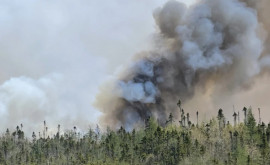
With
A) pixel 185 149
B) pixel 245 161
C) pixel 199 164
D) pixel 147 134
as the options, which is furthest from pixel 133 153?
pixel 245 161

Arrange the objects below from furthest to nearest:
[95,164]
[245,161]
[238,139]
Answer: [238,139], [95,164], [245,161]

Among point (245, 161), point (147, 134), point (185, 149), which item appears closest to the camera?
point (245, 161)

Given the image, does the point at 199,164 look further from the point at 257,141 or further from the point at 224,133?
the point at 224,133

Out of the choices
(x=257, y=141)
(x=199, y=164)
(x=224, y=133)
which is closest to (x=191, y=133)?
(x=224, y=133)

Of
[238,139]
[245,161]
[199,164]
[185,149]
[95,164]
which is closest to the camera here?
[245,161]

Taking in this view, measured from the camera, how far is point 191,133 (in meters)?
191

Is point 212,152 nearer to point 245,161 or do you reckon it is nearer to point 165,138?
point 165,138

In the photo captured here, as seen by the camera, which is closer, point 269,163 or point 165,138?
point 269,163

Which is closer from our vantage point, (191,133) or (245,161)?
(245,161)

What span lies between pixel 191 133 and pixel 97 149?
156 feet

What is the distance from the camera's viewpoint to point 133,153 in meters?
174

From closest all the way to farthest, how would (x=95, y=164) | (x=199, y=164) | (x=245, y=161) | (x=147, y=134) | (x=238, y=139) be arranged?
1. (x=245, y=161)
2. (x=199, y=164)
3. (x=95, y=164)
4. (x=238, y=139)
5. (x=147, y=134)

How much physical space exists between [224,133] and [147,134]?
39.0 metres

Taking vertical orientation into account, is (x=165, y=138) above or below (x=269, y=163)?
above
